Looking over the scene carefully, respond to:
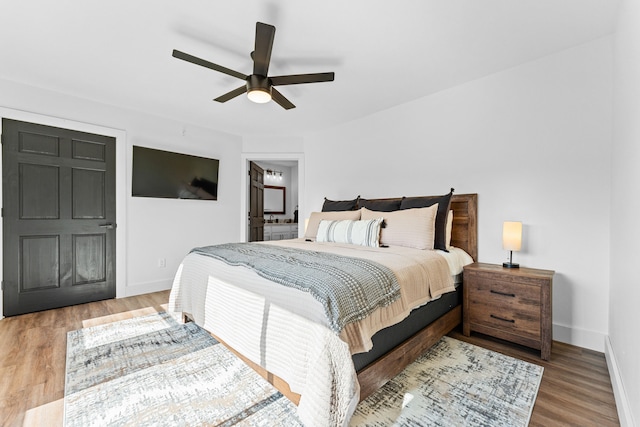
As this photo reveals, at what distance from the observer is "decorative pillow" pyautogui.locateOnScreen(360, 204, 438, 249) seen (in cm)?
260

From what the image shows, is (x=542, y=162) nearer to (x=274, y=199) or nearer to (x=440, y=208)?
(x=440, y=208)

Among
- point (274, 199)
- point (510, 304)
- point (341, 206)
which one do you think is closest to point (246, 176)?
point (341, 206)

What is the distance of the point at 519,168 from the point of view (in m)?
2.66

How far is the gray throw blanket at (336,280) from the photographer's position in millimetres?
1357

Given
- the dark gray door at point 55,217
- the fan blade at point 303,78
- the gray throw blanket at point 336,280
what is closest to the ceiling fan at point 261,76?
the fan blade at point 303,78

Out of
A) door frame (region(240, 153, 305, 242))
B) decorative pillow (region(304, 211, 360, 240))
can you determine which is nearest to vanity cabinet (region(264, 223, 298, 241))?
door frame (region(240, 153, 305, 242))

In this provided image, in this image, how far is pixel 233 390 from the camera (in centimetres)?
171

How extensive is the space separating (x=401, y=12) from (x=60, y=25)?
246cm

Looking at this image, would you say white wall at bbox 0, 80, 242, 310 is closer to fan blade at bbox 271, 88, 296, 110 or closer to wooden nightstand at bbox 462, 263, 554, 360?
fan blade at bbox 271, 88, 296, 110

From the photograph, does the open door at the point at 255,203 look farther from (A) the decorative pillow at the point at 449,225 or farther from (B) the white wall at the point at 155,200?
(A) the decorative pillow at the point at 449,225

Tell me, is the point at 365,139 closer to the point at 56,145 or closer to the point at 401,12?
the point at 401,12

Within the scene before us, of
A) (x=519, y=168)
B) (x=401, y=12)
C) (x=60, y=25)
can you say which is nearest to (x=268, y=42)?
(x=401, y=12)

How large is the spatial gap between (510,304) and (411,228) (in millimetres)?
959

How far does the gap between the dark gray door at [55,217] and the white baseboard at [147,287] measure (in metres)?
0.17
